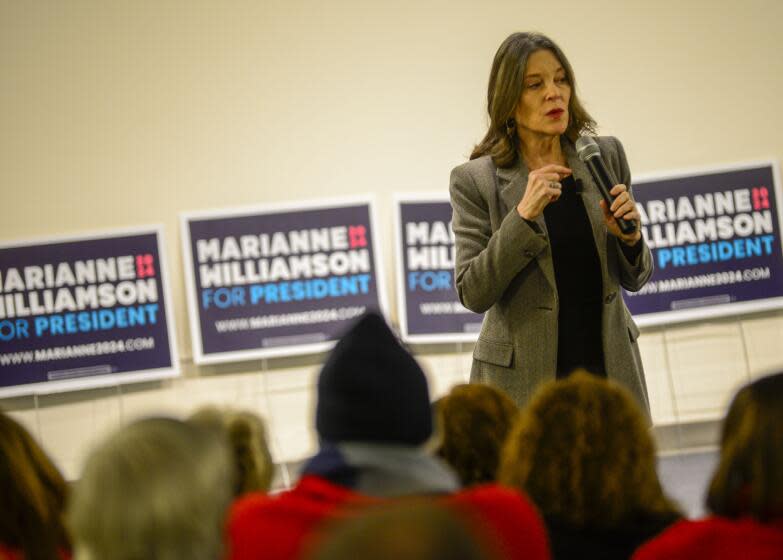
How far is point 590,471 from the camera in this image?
1.82m

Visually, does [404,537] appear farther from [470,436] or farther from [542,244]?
[542,244]

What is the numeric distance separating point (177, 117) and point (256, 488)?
4.80 metres

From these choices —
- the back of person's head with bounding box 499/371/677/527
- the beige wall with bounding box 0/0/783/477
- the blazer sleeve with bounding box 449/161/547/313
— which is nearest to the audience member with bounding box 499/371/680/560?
the back of person's head with bounding box 499/371/677/527

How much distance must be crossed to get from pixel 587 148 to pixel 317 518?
1.39 metres

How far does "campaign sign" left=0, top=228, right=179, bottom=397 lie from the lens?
6156 mm

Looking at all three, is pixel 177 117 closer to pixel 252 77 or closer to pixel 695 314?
pixel 252 77

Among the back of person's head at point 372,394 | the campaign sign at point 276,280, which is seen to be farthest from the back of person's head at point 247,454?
the campaign sign at point 276,280

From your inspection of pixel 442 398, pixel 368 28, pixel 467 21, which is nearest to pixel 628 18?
pixel 467 21

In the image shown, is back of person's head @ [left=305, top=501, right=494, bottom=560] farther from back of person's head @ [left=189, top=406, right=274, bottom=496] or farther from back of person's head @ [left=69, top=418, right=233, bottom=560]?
back of person's head @ [left=189, top=406, right=274, bottom=496]

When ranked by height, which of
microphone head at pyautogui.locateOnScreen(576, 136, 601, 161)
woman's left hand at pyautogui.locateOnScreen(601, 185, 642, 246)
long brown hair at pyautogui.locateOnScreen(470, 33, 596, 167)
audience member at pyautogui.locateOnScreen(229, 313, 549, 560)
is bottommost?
audience member at pyautogui.locateOnScreen(229, 313, 549, 560)

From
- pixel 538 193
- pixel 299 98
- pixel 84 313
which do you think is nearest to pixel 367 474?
pixel 538 193

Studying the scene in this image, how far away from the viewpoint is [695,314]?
6180 mm

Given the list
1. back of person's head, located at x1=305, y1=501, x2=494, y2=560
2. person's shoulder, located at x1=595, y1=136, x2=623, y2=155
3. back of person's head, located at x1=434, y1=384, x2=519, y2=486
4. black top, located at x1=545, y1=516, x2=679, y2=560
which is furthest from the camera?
person's shoulder, located at x1=595, y1=136, x2=623, y2=155

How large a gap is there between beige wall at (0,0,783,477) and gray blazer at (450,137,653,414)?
12.8ft
